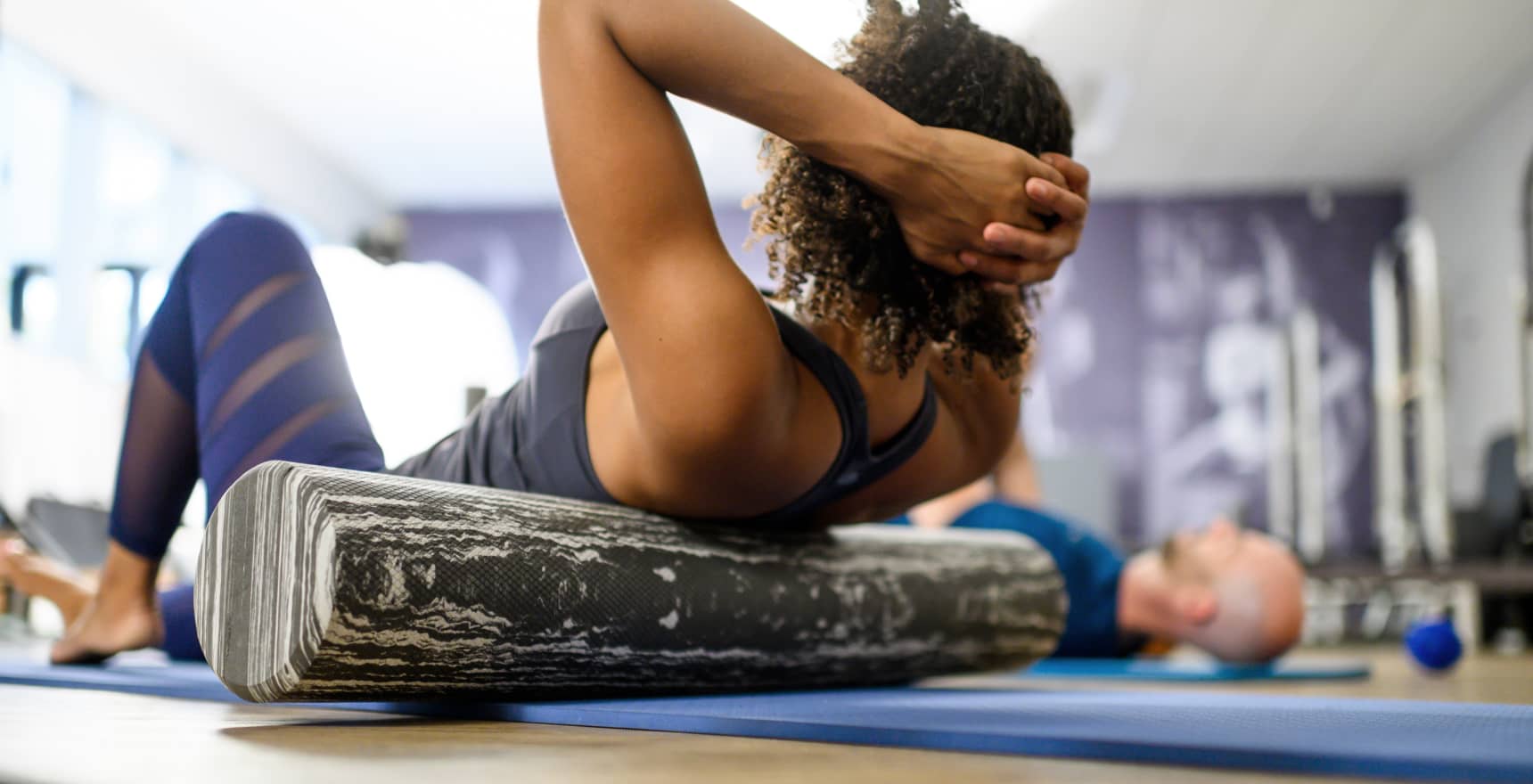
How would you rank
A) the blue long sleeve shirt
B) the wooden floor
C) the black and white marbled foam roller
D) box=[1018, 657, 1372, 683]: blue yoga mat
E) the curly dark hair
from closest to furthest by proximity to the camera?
1. the wooden floor
2. the black and white marbled foam roller
3. the curly dark hair
4. box=[1018, 657, 1372, 683]: blue yoga mat
5. the blue long sleeve shirt

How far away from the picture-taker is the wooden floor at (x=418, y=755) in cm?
57

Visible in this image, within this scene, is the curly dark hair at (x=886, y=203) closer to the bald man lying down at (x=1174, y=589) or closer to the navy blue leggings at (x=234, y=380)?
the navy blue leggings at (x=234, y=380)

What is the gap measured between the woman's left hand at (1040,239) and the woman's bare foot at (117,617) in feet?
3.00

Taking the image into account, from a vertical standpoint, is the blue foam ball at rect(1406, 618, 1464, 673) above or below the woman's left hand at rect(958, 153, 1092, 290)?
below

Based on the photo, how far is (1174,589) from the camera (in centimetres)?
214

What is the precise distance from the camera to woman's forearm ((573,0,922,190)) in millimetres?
836

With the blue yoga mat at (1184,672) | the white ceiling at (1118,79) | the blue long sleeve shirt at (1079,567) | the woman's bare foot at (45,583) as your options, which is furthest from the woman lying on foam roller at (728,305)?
the white ceiling at (1118,79)

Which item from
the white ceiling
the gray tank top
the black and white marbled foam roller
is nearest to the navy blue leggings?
the gray tank top

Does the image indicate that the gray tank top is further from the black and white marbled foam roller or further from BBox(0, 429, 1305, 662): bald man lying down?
BBox(0, 429, 1305, 662): bald man lying down

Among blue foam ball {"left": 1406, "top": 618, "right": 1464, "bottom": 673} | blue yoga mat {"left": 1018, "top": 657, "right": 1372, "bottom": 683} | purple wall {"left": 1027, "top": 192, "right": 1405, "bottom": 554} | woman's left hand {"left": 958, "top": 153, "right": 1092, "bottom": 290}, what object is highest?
purple wall {"left": 1027, "top": 192, "right": 1405, "bottom": 554}

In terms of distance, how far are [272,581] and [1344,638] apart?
16.5 feet

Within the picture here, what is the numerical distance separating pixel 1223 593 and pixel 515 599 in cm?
154

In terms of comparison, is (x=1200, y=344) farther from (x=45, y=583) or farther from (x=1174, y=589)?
(x=45, y=583)

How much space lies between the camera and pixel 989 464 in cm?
124
